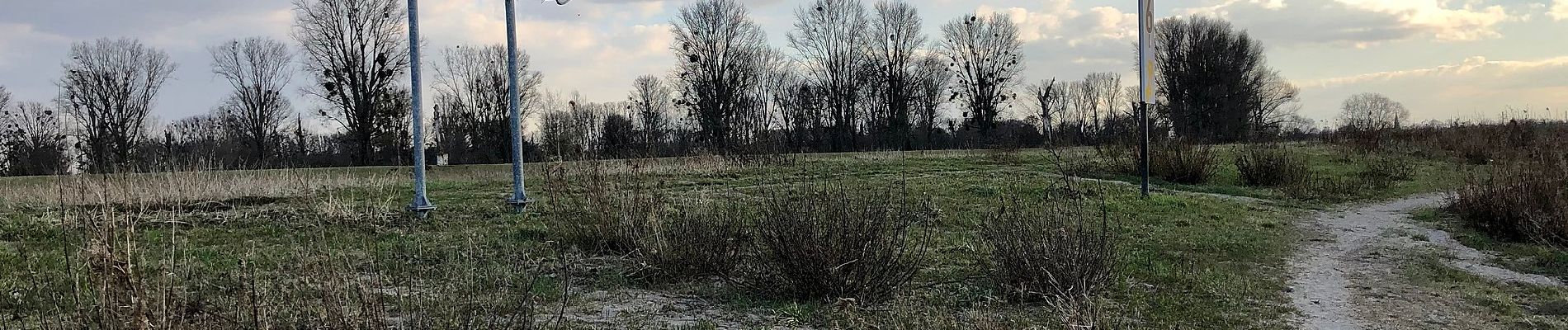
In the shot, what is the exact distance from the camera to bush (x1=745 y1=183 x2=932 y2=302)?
18.2 feet

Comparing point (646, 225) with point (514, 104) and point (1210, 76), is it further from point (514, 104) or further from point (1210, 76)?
point (1210, 76)

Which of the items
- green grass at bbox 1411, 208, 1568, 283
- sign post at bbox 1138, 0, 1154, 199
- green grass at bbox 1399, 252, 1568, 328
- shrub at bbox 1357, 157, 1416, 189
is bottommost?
green grass at bbox 1399, 252, 1568, 328

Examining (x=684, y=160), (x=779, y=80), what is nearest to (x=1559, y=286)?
(x=684, y=160)

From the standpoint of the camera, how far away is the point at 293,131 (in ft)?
126

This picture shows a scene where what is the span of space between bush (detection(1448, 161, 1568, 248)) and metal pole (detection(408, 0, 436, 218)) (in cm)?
998

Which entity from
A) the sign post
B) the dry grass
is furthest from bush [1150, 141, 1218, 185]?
the dry grass

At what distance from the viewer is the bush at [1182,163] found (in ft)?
50.3

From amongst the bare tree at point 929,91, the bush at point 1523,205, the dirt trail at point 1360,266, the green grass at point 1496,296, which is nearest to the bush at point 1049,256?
the dirt trail at point 1360,266

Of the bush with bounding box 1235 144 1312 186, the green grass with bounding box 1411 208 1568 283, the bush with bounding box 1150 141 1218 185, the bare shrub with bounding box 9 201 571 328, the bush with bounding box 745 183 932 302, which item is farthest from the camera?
the bush with bounding box 1150 141 1218 185

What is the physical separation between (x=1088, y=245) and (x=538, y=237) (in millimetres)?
4576

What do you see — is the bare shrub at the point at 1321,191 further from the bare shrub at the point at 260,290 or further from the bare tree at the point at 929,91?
the bare tree at the point at 929,91

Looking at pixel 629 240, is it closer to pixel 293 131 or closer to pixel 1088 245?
pixel 1088 245

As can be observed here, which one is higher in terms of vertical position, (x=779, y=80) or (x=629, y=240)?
(x=779, y=80)

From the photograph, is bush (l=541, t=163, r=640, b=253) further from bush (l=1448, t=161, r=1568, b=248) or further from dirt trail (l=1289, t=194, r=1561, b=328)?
bush (l=1448, t=161, r=1568, b=248)
